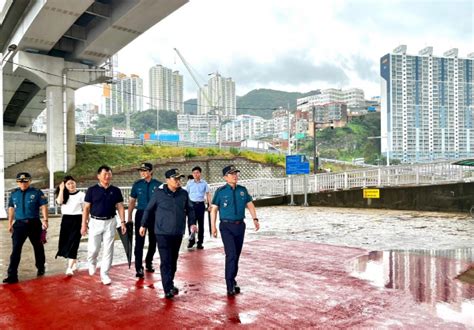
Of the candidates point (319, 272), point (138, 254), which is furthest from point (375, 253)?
point (138, 254)

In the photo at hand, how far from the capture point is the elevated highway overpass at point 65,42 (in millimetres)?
22953

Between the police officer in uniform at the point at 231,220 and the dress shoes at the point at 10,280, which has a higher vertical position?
the police officer in uniform at the point at 231,220

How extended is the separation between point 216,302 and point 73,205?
345 centimetres

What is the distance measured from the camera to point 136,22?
24703mm

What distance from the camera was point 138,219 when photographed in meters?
7.28

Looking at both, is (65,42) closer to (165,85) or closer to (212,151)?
(212,151)

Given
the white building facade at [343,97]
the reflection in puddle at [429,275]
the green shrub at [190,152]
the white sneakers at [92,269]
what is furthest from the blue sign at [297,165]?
the white building facade at [343,97]

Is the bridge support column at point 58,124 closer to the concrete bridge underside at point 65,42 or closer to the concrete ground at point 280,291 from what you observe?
the concrete bridge underside at point 65,42

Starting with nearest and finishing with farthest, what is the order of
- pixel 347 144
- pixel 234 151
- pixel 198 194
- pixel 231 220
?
1. pixel 231 220
2. pixel 198 194
3. pixel 234 151
4. pixel 347 144

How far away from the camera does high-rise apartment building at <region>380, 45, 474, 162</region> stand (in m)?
88.7

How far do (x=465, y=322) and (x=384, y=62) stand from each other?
9642 centimetres

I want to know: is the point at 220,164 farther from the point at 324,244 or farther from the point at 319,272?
the point at 319,272

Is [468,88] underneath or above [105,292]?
above

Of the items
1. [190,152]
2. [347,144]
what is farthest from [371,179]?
[347,144]
